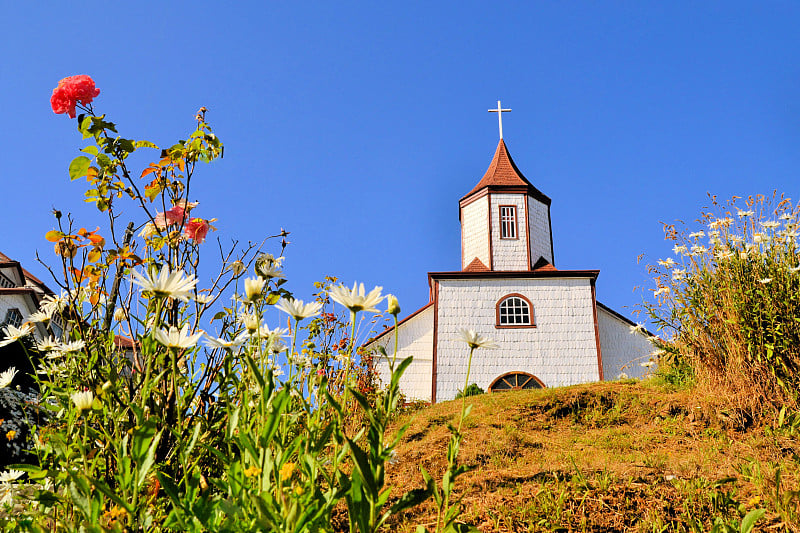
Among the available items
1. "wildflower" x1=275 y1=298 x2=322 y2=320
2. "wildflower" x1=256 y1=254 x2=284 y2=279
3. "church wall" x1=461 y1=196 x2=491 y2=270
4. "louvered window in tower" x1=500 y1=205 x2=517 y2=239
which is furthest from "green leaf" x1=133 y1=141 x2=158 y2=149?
"louvered window in tower" x1=500 y1=205 x2=517 y2=239

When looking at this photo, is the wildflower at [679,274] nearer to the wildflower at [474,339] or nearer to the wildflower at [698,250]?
the wildflower at [698,250]

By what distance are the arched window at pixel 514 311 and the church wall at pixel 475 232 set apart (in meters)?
1.42

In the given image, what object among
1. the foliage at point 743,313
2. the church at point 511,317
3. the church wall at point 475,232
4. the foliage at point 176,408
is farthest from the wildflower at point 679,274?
the church wall at point 475,232

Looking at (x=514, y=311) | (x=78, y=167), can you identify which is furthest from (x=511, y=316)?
(x=78, y=167)

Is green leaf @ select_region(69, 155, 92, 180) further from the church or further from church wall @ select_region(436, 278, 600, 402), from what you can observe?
church wall @ select_region(436, 278, 600, 402)

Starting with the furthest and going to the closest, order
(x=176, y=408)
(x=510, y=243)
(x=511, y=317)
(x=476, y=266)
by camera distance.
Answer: (x=510, y=243), (x=476, y=266), (x=511, y=317), (x=176, y=408)

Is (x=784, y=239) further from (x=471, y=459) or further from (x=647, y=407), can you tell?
(x=471, y=459)

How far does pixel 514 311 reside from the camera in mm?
15578

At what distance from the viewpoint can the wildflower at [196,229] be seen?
268 centimetres

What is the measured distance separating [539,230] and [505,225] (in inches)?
45.8

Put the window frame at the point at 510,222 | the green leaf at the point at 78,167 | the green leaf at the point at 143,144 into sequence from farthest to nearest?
the window frame at the point at 510,222, the green leaf at the point at 143,144, the green leaf at the point at 78,167

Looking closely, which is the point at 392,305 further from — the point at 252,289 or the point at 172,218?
the point at 172,218

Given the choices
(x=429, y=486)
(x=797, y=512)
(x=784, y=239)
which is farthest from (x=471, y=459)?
(x=784, y=239)

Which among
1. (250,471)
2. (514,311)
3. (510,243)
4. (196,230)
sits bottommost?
(250,471)
